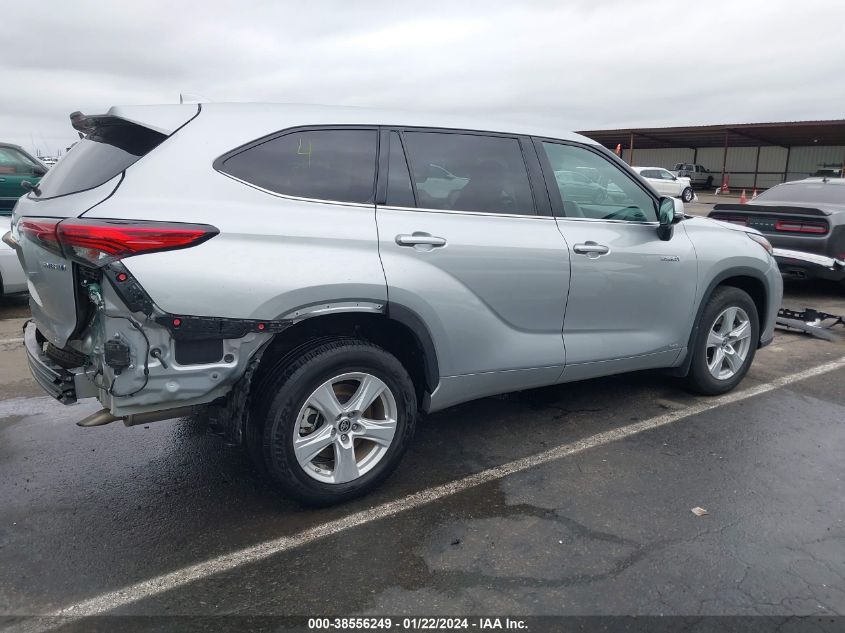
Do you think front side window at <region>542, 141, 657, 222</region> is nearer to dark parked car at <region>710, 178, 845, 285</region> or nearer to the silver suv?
the silver suv

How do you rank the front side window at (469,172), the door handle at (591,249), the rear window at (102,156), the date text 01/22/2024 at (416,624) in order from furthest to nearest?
the door handle at (591,249), the front side window at (469,172), the rear window at (102,156), the date text 01/22/2024 at (416,624)

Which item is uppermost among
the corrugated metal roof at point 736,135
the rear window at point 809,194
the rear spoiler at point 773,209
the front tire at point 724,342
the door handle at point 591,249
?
the corrugated metal roof at point 736,135

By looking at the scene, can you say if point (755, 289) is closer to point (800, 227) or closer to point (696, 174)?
point (800, 227)

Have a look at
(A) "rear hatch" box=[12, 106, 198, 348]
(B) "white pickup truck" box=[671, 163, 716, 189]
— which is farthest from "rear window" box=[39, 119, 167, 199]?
(B) "white pickup truck" box=[671, 163, 716, 189]

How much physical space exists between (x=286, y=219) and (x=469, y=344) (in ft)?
3.79

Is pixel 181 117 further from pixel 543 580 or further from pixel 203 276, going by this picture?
pixel 543 580

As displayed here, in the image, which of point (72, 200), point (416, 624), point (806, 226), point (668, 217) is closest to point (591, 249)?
point (668, 217)

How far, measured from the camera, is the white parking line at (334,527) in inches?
99.1

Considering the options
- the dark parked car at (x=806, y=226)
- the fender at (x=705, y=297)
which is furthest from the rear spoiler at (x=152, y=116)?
the dark parked car at (x=806, y=226)

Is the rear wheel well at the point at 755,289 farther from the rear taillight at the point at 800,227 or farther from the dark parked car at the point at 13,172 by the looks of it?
the dark parked car at the point at 13,172

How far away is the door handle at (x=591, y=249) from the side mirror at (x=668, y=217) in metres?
0.53

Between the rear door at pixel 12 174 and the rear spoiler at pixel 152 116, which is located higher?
the rear spoiler at pixel 152 116

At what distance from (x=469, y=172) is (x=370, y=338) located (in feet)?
3.49

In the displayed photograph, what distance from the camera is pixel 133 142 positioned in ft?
9.68
